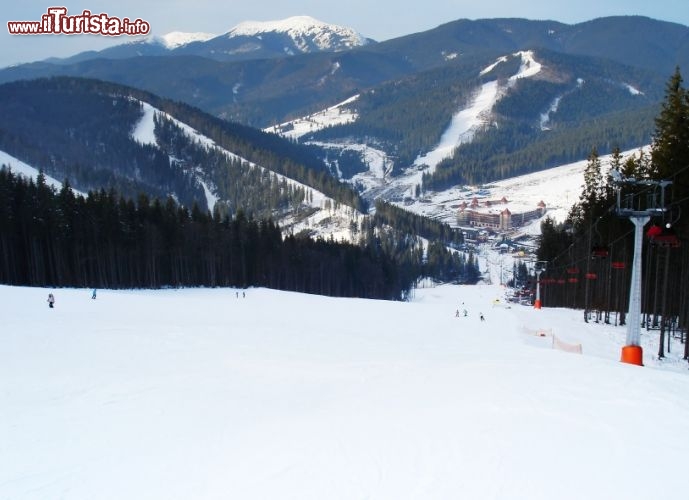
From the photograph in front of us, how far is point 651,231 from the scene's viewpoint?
58.0 feet

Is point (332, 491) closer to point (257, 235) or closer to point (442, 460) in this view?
point (442, 460)

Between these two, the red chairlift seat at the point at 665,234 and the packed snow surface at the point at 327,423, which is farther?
the red chairlift seat at the point at 665,234

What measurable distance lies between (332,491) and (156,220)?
228 feet

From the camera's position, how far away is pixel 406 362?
60.1 feet

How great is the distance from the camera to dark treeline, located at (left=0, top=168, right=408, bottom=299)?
194 ft

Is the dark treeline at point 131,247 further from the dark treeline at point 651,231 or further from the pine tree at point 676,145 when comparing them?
the pine tree at point 676,145

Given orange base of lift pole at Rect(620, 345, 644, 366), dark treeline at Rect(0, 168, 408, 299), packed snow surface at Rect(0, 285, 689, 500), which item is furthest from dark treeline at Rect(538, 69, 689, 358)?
dark treeline at Rect(0, 168, 408, 299)

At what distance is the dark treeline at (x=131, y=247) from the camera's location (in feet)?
194

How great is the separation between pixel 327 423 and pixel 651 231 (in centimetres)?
1349

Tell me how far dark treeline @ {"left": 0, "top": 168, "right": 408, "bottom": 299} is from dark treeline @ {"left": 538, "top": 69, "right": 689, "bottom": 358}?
44.9m

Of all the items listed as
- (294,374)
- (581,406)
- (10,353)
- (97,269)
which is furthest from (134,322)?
(97,269)

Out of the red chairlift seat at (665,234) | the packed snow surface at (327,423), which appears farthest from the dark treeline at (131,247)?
the red chairlift seat at (665,234)

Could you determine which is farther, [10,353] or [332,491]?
[10,353]

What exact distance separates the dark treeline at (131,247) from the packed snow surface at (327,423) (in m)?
43.0
